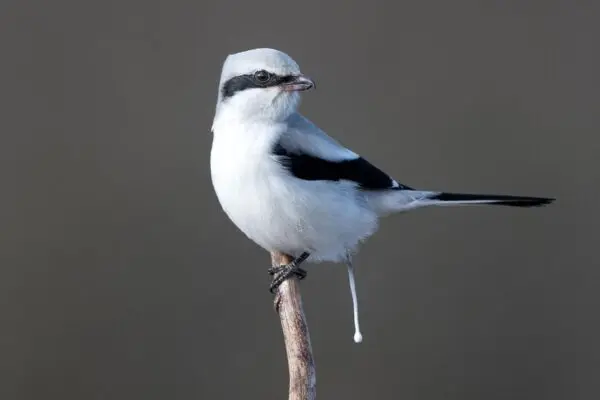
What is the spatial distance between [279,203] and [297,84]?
21 cm

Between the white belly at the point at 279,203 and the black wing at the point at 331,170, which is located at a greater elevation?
the black wing at the point at 331,170

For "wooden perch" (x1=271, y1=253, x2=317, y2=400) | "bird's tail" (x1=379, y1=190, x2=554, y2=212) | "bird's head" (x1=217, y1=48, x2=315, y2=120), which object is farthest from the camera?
"bird's tail" (x1=379, y1=190, x2=554, y2=212)

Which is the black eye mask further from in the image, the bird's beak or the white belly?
the white belly

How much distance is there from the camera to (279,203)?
4.85 feet

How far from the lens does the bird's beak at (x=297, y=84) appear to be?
1456 millimetres

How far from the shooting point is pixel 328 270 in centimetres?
223

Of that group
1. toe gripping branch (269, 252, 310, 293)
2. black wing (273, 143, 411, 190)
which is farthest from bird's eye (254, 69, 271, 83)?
toe gripping branch (269, 252, 310, 293)

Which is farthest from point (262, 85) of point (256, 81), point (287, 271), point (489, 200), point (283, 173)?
point (489, 200)

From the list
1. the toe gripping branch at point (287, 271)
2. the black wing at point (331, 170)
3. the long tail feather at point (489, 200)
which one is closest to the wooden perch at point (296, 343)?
the toe gripping branch at point (287, 271)

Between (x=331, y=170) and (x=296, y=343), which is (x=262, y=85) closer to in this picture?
(x=331, y=170)

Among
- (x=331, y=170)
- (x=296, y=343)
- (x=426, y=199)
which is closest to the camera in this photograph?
(x=296, y=343)

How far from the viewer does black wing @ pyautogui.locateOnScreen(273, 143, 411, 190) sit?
59.0 inches

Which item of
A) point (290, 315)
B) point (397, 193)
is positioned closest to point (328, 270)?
point (397, 193)

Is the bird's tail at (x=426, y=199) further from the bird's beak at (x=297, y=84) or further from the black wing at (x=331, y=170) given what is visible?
the bird's beak at (x=297, y=84)
